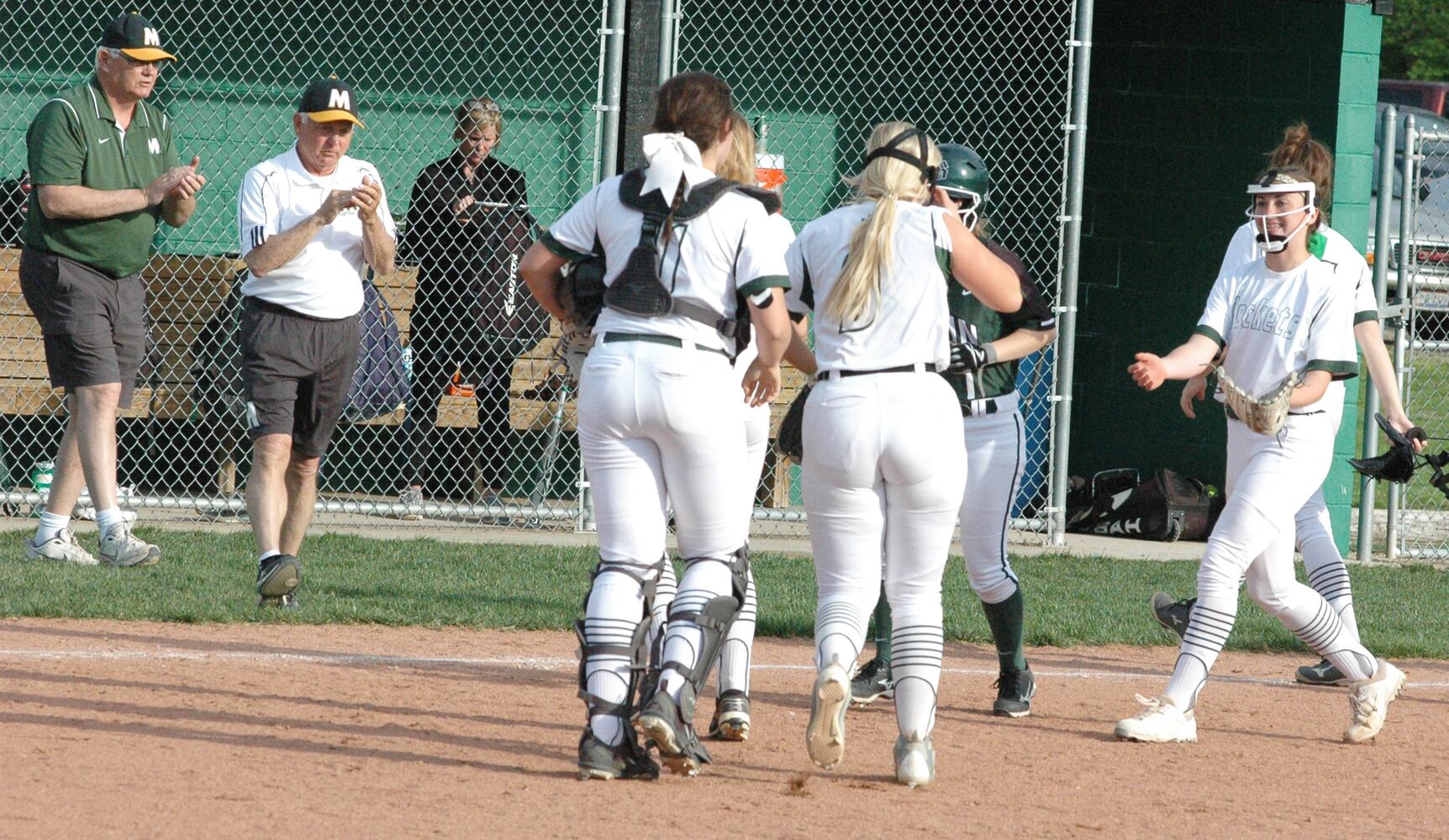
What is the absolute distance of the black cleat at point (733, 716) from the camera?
4984mm

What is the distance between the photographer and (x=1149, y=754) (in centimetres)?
511

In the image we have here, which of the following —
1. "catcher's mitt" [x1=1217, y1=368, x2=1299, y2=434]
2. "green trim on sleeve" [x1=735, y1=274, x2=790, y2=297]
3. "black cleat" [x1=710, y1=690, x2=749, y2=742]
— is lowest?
"black cleat" [x1=710, y1=690, x2=749, y2=742]

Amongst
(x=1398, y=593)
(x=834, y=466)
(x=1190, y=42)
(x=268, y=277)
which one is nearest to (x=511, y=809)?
(x=834, y=466)

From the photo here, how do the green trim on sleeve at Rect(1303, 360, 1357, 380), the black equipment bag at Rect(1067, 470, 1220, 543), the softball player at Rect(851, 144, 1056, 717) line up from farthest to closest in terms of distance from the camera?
the black equipment bag at Rect(1067, 470, 1220, 543) < the green trim on sleeve at Rect(1303, 360, 1357, 380) < the softball player at Rect(851, 144, 1056, 717)

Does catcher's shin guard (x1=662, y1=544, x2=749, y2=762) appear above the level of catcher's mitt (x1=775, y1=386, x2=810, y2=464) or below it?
below

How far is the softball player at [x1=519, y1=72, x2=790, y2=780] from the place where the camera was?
4301 millimetres

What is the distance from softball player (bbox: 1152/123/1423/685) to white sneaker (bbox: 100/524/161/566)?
426 cm

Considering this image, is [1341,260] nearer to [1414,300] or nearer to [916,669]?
[916,669]

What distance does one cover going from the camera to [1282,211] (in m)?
5.38

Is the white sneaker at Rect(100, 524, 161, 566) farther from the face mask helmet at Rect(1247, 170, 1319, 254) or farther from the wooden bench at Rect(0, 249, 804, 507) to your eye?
the face mask helmet at Rect(1247, 170, 1319, 254)

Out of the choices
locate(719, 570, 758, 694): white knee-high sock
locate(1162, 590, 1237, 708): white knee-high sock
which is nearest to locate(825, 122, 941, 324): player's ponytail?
locate(719, 570, 758, 694): white knee-high sock

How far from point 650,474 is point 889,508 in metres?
0.64

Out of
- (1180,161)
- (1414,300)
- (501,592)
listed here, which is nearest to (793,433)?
(501,592)

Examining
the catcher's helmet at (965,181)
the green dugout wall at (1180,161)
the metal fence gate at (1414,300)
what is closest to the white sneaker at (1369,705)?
the catcher's helmet at (965,181)
